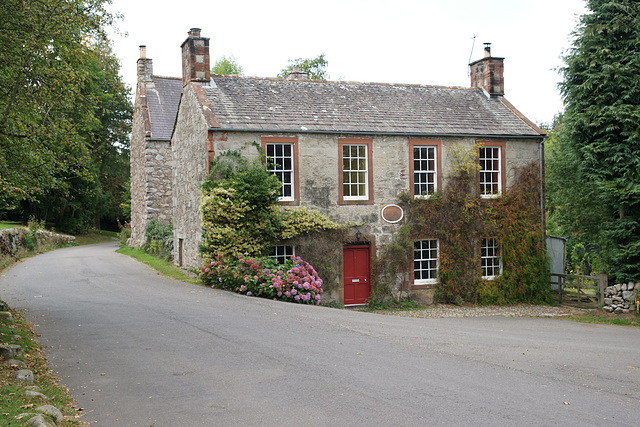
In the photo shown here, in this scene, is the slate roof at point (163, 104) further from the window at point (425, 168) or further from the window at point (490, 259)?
the window at point (490, 259)

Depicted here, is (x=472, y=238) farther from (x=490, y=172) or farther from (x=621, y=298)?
(x=621, y=298)

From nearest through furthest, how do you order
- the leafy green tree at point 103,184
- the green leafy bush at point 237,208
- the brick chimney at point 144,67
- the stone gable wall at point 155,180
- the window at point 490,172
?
the green leafy bush at point 237,208
the window at point 490,172
the stone gable wall at point 155,180
the brick chimney at point 144,67
the leafy green tree at point 103,184

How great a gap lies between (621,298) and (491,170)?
630 centimetres

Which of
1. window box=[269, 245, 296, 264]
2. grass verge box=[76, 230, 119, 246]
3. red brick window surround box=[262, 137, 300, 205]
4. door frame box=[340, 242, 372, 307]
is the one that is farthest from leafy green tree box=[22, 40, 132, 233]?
door frame box=[340, 242, 372, 307]

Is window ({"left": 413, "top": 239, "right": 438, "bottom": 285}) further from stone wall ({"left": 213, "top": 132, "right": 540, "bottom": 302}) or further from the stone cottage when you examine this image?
stone wall ({"left": 213, "top": 132, "right": 540, "bottom": 302})

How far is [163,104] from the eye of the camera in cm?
3284

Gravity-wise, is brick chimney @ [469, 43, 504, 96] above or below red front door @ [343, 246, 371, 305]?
above

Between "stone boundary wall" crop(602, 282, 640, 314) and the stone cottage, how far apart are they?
3960mm

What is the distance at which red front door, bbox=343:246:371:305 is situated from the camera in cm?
2030

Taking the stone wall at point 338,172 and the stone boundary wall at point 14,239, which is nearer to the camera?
the stone wall at point 338,172

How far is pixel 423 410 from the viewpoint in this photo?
24.2 ft

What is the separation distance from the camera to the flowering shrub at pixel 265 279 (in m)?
17.3

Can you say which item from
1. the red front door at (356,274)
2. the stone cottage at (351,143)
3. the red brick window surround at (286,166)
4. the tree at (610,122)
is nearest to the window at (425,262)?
the stone cottage at (351,143)

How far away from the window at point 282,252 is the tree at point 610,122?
1082 centimetres
